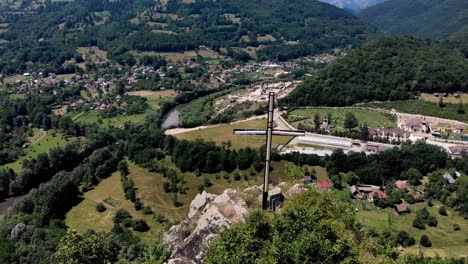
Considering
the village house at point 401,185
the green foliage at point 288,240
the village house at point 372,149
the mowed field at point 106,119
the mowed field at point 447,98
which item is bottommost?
the mowed field at point 106,119

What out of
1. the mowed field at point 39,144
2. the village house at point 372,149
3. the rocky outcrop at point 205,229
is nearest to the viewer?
the rocky outcrop at point 205,229

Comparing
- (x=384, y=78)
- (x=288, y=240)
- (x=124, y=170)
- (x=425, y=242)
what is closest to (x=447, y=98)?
(x=384, y=78)

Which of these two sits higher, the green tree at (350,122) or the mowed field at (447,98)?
the mowed field at (447,98)

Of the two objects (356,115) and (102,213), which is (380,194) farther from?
(356,115)

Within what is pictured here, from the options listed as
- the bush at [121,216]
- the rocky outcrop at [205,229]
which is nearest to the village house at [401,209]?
the bush at [121,216]

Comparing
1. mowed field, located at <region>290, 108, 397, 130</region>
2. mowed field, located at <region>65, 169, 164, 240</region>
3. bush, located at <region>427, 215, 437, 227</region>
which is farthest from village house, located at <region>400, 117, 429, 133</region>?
mowed field, located at <region>65, 169, 164, 240</region>

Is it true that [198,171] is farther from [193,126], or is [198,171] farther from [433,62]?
[433,62]

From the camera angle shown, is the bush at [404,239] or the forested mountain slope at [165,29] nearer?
the bush at [404,239]

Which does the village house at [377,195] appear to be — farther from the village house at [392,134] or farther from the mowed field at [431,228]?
the village house at [392,134]
